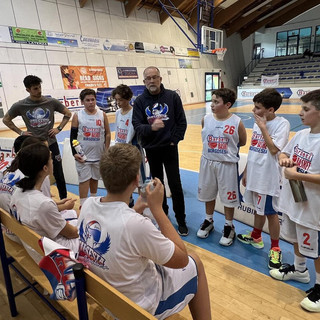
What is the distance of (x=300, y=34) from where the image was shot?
81.5 ft

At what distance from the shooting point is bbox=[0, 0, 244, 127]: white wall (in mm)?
11461

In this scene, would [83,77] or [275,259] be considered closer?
[275,259]

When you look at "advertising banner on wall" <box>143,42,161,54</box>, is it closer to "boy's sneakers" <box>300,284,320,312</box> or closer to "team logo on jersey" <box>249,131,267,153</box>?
"team logo on jersey" <box>249,131,267,153</box>

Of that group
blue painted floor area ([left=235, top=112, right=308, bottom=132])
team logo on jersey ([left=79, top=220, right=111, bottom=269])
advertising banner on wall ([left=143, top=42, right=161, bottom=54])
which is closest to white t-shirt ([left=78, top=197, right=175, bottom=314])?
team logo on jersey ([left=79, top=220, right=111, bottom=269])

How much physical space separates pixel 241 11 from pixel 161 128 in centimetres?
2190

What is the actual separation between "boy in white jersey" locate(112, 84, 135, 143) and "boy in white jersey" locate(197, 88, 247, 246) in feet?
3.56

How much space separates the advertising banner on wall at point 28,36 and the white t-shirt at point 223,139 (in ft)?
39.7

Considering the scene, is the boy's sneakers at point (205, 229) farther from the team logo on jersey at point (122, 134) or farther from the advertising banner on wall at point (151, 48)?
the advertising banner on wall at point (151, 48)

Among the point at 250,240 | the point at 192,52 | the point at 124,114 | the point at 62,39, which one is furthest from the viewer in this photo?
the point at 192,52

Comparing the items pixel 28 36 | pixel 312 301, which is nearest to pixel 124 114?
pixel 312 301

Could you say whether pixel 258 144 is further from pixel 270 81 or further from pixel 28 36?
pixel 270 81

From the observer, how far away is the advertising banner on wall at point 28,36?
37.6 ft

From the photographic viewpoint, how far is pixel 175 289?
142cm

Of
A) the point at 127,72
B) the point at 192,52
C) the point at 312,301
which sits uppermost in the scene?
the point at 192,52
